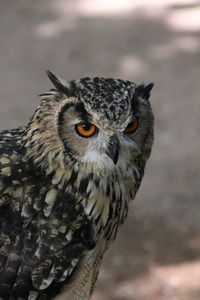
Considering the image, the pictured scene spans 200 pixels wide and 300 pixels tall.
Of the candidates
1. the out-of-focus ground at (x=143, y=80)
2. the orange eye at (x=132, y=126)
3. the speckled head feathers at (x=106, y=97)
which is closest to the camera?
the speckled head feathers at (x=106, y=97)

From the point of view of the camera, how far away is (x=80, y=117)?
11.1ft

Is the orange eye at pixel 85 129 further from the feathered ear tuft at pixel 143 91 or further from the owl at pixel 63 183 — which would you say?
the feathered ear tuft at pixel 143 91

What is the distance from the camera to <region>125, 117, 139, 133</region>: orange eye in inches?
135

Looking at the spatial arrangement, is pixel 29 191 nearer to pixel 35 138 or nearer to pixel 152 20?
pixel 35 138

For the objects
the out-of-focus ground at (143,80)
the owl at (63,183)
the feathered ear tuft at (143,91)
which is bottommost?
the owl at (63,183)

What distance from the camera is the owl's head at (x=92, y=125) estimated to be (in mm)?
3318

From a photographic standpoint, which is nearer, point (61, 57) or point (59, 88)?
point (59, 88)

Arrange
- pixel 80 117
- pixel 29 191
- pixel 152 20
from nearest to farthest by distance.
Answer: pixel 80 117
pixel 29 191
pixel 152 20

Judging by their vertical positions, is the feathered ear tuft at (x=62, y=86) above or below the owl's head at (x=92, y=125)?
above

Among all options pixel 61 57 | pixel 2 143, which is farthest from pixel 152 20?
pixel 2 143

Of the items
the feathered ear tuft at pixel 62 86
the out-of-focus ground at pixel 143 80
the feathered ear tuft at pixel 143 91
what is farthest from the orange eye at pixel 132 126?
the out-of-focus ground at pixel 143 80

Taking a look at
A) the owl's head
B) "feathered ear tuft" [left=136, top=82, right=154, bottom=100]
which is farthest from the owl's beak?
"feathered ear tuft" [left=136, top=82, right=154, bottom=100]

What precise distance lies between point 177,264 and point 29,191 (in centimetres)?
225

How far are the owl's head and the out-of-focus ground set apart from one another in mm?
1956
